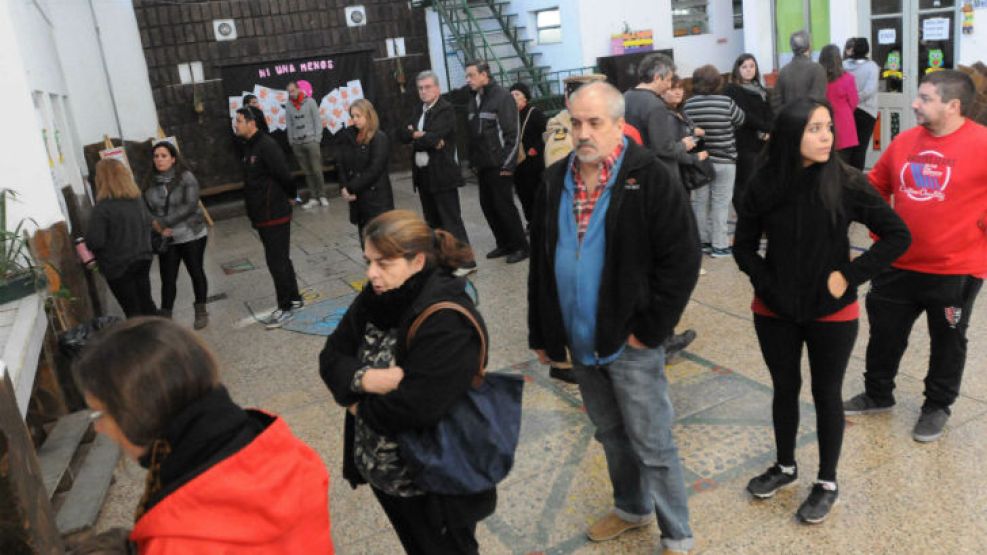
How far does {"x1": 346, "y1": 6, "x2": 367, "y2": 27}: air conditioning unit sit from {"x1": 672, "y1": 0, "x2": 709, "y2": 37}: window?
18.1 feet

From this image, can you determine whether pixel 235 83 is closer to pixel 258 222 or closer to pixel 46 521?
pixel 258 222

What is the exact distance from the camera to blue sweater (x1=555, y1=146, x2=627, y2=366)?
9.04 feet

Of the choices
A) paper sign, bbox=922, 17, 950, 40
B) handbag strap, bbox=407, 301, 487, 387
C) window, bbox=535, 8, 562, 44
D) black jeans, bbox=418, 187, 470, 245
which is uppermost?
window, bbox=535, 8, 562, 44

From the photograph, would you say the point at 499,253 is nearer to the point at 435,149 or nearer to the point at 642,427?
the point at 435,149

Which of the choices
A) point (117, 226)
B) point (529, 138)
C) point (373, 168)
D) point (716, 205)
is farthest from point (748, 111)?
point (117, 226)

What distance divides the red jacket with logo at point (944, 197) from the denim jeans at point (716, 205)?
10.6 ft

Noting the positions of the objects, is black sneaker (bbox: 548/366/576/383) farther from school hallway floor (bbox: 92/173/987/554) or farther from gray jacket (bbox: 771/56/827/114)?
gray jacket (bbox: 771/56/827/114)

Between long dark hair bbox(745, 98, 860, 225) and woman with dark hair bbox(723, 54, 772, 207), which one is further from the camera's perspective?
woman with dark hair bbox(723, 54, 772, 207)

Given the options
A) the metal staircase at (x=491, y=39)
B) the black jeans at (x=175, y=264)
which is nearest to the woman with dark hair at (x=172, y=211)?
the black jeans at (x=175, y=264)

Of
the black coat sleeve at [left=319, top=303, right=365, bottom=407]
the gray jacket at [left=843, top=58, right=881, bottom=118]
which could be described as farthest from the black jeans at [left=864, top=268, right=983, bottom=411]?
the gray jacket at [left=843, top=58, right=881, bottom=118]

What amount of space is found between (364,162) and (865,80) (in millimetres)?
5445

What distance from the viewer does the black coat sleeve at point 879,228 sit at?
3076 mm

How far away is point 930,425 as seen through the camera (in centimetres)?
384

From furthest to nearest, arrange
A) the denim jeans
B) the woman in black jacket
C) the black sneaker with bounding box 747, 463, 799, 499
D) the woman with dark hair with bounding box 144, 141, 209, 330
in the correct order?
the denim jeans < the woman in black jacket < the woman with dark hair with bounding box 144, 141, 209, 330 < the black sneaker with bounding box 747, 463, 799, 499
